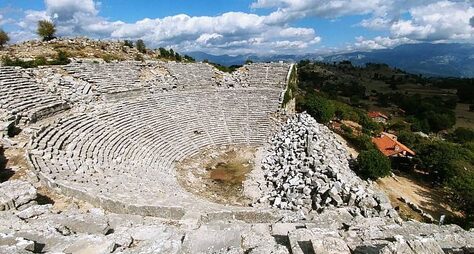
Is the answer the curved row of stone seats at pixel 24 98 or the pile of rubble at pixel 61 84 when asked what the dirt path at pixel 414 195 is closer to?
the curved row of stone seats at pixel 24 98

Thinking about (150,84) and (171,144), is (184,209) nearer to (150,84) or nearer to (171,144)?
(171,144)

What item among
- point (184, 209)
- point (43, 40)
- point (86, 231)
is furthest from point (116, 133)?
point (43, 40)

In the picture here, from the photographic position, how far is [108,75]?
32344 millimetres

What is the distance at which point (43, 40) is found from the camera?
140 feet

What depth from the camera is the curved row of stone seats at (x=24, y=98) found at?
21.0 metres

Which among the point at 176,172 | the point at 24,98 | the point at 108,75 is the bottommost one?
the point at 176,172

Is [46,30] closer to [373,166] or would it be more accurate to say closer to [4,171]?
[4,171]

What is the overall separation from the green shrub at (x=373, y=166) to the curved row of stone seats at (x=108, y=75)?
20343 mm

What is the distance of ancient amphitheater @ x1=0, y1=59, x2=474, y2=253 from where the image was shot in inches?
330

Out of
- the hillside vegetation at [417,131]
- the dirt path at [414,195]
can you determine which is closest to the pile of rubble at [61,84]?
the hillside vegetation at [417,131]

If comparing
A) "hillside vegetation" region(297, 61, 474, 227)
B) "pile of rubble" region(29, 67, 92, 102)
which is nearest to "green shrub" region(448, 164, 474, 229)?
"hillside vegetation" region(297, 61, 474, 227)

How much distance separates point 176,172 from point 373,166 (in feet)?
43.1

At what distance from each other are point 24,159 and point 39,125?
5.62m

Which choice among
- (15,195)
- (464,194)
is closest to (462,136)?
(464,194)
